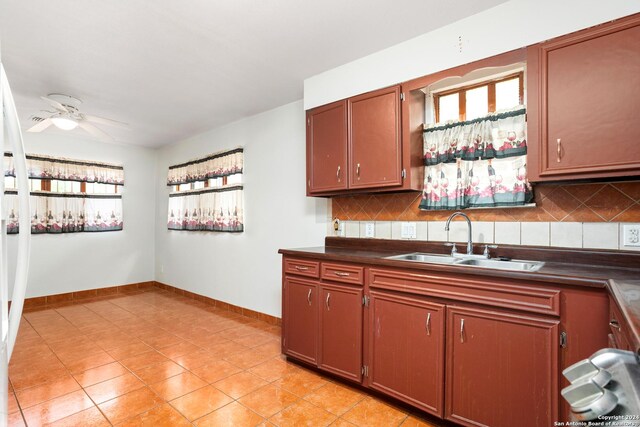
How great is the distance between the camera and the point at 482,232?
2.36m

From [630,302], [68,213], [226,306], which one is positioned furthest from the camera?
[68,213]

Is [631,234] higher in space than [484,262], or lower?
higher

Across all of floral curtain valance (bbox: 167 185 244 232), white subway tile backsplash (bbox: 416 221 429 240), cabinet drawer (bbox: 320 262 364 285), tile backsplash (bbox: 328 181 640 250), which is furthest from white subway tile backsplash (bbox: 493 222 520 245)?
floral curtain valance (bbox: 167 185 244 232)

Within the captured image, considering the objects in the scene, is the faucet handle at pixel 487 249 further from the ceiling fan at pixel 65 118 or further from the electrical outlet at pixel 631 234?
the ceiling fan at pixel 65 118

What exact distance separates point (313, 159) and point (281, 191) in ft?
3.19

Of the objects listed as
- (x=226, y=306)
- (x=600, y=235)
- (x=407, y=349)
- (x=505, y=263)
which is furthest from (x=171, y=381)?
(x=600, y=235)

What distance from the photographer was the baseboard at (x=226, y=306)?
3.98 m

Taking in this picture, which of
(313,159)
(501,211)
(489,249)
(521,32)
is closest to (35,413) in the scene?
(313,159)

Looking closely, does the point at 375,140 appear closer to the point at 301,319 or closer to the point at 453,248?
the point at 453,248

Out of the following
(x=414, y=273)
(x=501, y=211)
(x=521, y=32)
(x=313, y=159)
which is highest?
(x=521, y=32)

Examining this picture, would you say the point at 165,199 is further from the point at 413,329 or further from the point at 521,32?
the point at 521,32

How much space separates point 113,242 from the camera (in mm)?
5621

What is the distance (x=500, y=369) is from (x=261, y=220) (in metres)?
3.00

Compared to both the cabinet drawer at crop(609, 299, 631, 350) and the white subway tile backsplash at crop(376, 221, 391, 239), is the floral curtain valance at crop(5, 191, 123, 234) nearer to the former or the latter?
the white subway tile backsplash at crop(376, 221, 391, 239)
